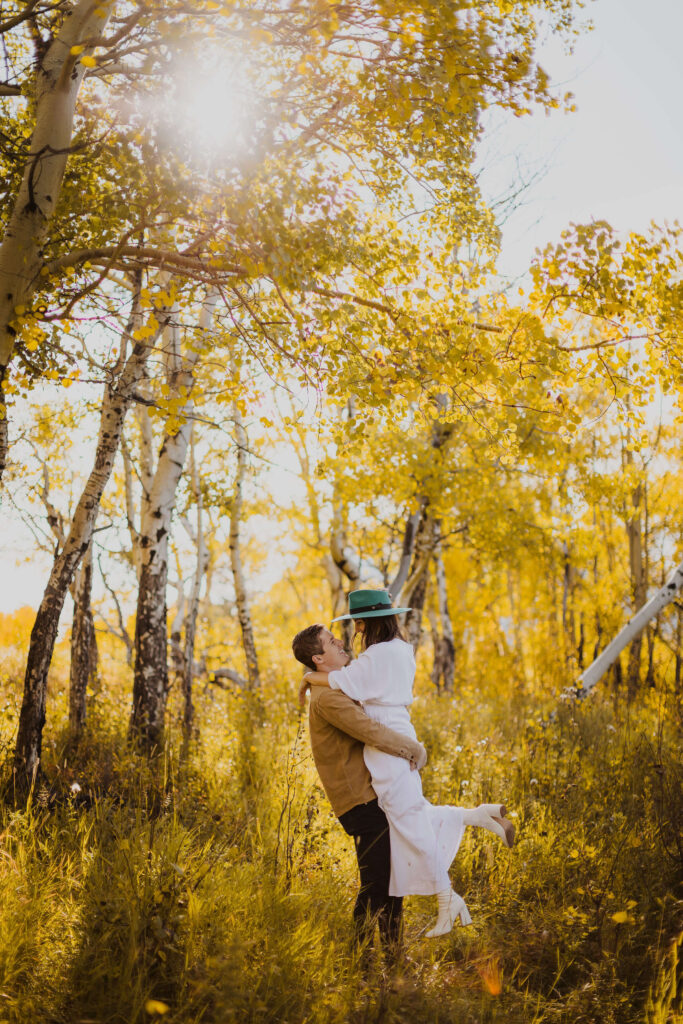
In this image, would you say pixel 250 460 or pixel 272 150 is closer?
pixel 272 150

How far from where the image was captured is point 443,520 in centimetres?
1302

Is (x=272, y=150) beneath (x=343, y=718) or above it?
above

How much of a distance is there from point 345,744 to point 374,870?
0.59m

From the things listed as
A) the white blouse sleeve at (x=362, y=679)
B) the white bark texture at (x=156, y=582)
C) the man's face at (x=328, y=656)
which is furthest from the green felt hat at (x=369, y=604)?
the white bark texture at (x=156, y=582)

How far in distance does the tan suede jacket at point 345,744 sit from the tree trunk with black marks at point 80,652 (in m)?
3.93

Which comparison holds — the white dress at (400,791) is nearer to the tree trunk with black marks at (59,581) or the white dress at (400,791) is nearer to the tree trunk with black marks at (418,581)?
the tree trunk with black marks at (59,581)

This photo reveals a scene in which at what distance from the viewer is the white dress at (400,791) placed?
3258mm

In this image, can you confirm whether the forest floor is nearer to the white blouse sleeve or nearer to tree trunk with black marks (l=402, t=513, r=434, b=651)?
the white blouse sleeve

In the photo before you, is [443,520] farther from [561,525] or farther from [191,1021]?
[191,1021]

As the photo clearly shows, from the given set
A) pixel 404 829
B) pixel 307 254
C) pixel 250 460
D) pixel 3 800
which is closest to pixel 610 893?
pixel 404 829

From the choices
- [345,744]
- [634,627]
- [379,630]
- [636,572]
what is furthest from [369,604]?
[636,572]

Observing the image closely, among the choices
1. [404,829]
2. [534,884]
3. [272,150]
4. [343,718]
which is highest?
[272,150]

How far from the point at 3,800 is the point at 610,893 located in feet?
13.0

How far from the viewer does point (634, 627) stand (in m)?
8.25
